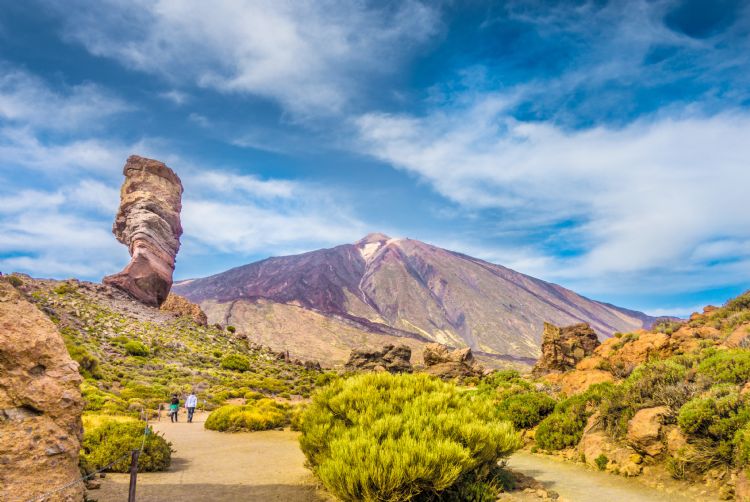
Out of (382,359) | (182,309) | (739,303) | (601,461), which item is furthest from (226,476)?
(182,309)

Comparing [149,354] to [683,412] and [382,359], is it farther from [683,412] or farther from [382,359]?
[683,412]

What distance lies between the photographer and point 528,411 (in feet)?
47.1

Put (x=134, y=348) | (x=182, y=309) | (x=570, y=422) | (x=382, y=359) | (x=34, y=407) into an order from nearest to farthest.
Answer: (x=34, y=407)
(x=570, y=422)
(x=134, y=348)
(x=382, y=359)
(x=182, y=309)

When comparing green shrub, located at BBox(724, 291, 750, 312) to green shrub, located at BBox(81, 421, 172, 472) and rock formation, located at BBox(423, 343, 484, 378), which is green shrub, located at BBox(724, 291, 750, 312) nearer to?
rock formation, located at BBox(423, 343, 484, 378)

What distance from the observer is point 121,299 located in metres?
53.5

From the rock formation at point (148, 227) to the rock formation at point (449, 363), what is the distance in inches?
1515

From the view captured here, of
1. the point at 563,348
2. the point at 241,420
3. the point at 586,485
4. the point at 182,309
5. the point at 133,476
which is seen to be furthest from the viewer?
the point at 182,309

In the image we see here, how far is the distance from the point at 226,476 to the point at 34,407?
6.76 metres

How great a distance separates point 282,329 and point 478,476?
392 ft

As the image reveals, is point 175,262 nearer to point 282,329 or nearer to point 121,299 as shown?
point 121,299

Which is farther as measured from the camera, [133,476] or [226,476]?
[226,476]

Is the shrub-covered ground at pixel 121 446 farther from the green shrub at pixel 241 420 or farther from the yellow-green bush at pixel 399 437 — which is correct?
the green shrub at pixel 241 420

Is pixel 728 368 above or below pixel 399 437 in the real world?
above

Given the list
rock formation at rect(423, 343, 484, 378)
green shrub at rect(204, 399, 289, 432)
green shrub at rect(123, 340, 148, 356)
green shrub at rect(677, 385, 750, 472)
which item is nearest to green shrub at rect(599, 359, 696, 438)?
green shrub at rect(677, 385, 750, 472)
